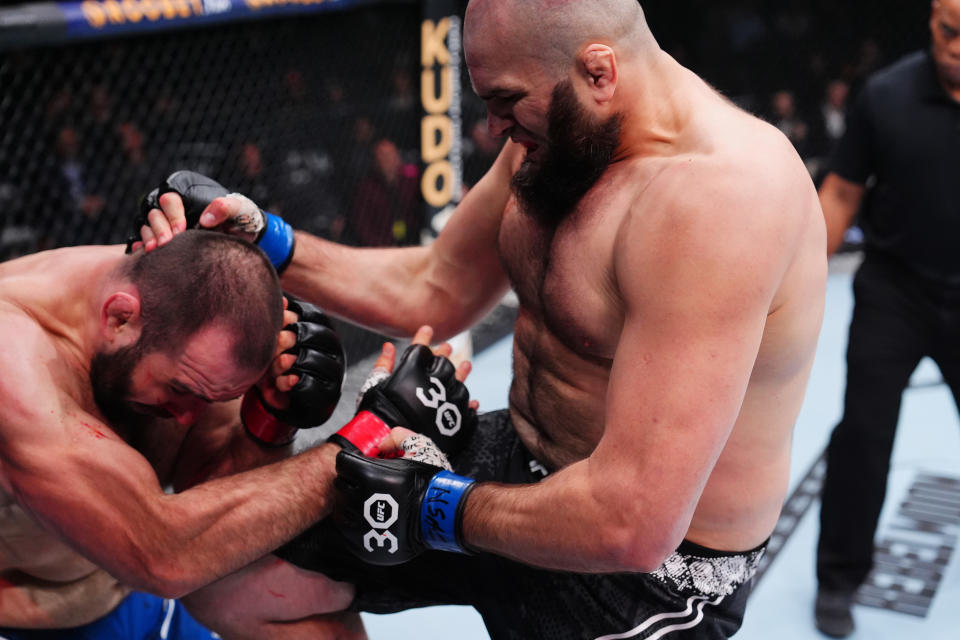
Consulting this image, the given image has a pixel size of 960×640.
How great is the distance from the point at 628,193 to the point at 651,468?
15.3 inches

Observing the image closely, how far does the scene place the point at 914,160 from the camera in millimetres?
2498

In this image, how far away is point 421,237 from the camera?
3.74 meters

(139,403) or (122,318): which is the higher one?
(122,318)

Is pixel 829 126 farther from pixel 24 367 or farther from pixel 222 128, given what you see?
pixel 24 367

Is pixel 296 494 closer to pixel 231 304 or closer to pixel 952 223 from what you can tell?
pixel 231 304

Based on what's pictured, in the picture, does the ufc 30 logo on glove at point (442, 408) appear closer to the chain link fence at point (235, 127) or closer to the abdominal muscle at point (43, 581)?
the abdominal muscle at point (43, 581)

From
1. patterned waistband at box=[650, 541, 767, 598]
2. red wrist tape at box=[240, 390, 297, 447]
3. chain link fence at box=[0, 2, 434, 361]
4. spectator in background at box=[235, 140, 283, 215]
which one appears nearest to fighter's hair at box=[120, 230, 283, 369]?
red wrist tape at box=[240, 390, 297, 447]

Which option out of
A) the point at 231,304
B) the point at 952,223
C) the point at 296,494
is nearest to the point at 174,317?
the point at 231,304

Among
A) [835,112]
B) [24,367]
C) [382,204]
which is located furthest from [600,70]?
[835,112]

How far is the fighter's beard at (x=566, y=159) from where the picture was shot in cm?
145

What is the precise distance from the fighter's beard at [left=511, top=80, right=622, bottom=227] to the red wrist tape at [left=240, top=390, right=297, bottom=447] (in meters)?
0.55

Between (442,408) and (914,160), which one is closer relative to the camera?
(442,408)

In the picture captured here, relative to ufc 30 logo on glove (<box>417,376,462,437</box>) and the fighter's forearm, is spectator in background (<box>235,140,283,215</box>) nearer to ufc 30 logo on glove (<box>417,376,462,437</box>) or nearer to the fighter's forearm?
the fighter's forearm

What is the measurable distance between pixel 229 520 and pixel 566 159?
0.70 m
